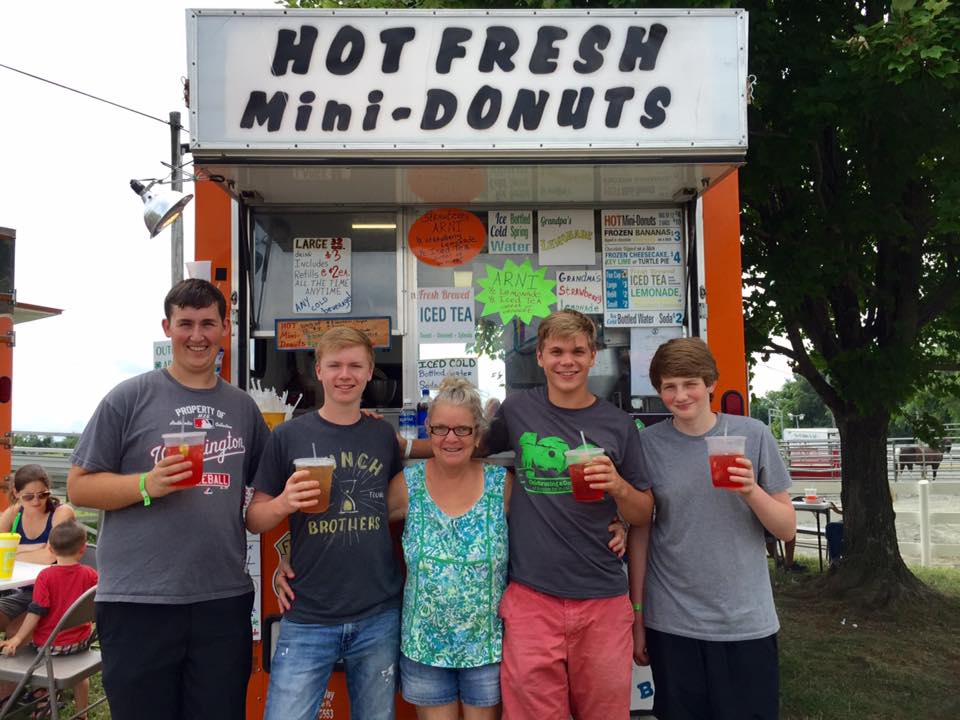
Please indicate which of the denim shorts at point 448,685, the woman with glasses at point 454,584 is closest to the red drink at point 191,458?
the woman with glasses at point 454,584

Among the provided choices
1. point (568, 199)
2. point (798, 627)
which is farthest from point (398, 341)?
point (798, 627)

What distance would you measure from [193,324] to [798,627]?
6.57m

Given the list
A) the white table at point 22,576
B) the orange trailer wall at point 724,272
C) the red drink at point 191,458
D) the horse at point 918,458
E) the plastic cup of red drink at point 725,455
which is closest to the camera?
the red drink at point 191,458

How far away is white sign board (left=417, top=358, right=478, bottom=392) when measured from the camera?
12.2 ft

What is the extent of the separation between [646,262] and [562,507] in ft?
5.34

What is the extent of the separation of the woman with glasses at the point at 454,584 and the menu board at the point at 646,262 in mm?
1426

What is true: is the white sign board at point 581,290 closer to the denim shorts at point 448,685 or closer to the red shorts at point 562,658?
the red shorts at point 562,658

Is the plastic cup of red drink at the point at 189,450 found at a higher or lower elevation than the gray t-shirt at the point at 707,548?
higher

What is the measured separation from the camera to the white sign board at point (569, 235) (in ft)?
12.3

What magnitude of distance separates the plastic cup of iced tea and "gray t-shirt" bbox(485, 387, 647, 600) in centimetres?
66

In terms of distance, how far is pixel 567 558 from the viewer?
253 cm

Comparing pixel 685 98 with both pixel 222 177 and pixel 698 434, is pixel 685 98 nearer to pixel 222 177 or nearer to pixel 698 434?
pixel 698 434

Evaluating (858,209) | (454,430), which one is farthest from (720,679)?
(858,209)

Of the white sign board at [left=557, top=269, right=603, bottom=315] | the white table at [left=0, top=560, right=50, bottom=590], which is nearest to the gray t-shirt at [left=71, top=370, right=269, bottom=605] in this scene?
the white sign board at [left=557, top=269, right=603, bottom=315]
